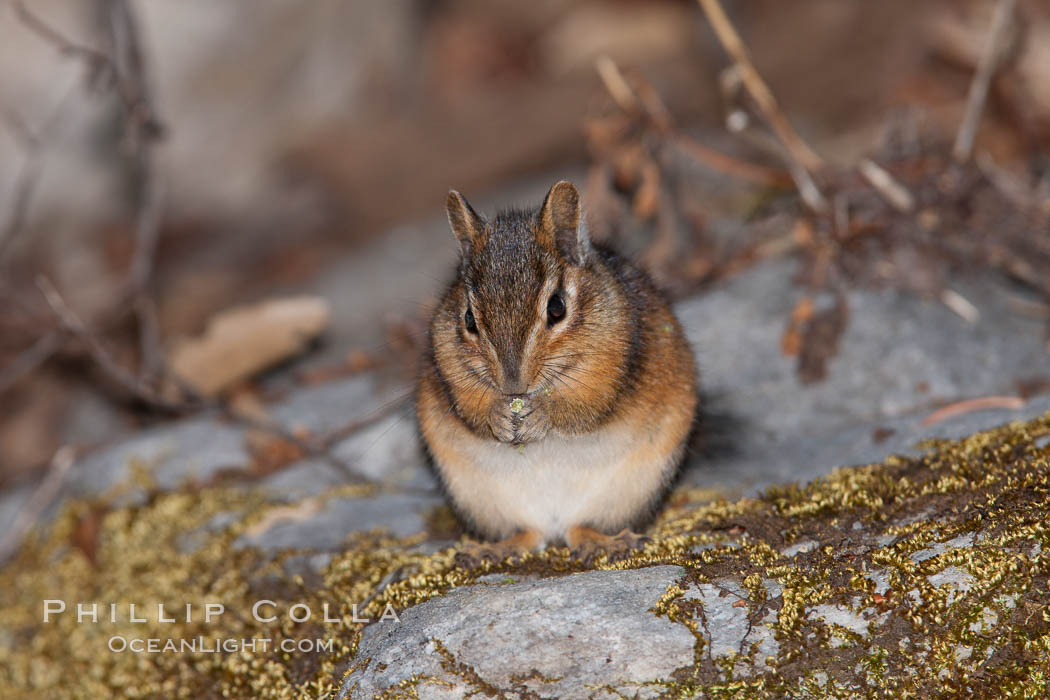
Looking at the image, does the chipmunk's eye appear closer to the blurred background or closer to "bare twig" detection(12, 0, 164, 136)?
the blurred background

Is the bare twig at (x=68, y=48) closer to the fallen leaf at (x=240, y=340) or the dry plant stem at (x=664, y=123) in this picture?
the fallen leaf at (x=240, y=340)

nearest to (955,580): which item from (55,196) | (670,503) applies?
(670,503)

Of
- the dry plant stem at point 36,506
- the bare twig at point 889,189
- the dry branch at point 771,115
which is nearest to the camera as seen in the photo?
the dry plant stem at point 36,506

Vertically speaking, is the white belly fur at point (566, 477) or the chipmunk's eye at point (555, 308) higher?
the chipmunk's eye at point (555, 308)

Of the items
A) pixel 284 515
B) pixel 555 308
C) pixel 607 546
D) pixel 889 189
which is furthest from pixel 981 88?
pixel 284 515

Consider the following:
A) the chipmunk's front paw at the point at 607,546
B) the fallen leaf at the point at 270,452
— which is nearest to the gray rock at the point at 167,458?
the fallen leaf at the point at 270,452

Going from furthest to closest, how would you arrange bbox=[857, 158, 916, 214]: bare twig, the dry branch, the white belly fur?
the dry branch
bbox=[857, 158, 916, 214]: bare twig
the white belly fur

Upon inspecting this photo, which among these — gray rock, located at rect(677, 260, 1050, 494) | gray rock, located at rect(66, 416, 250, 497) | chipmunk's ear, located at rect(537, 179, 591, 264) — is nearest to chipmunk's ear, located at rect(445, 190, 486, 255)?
chipmunk's ear, located at rect(537, 179, 591, 264)
